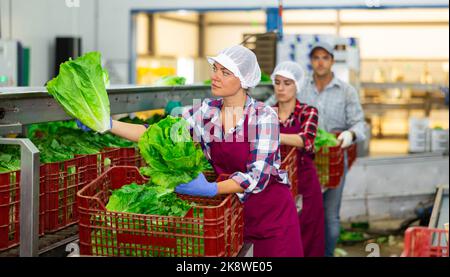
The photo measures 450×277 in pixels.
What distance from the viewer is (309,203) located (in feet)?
15.3

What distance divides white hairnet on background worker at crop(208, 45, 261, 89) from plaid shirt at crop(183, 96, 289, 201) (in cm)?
12

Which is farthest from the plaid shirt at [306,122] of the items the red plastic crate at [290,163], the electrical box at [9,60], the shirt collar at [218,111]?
the electrical box at [9,60]

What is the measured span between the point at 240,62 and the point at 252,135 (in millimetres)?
319

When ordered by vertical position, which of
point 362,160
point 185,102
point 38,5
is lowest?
point 362,160

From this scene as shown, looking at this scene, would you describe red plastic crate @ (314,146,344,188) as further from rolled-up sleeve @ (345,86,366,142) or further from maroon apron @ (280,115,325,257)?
rolled-up sleeve @ (345,86,366,142)

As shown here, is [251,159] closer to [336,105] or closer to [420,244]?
[420,244]

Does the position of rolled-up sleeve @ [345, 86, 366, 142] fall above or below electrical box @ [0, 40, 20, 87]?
below

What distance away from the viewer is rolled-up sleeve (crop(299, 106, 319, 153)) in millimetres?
4098

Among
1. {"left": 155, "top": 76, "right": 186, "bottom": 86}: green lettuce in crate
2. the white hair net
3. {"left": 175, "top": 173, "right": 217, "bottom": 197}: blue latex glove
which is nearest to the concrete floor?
the white hair net

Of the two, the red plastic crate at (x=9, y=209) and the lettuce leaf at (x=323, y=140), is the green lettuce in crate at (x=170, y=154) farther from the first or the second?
the lettuce leaf at (x=323, y=140)
